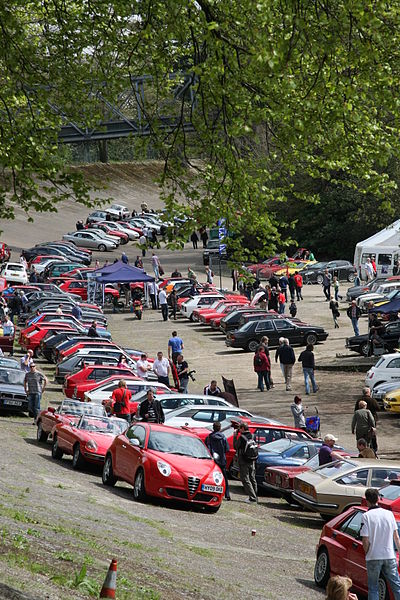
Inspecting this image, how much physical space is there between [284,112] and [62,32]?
4842 mm

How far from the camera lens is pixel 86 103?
18203 millimetres

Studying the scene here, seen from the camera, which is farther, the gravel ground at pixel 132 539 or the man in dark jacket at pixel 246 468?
the man in dark jacket at pixel 246 468

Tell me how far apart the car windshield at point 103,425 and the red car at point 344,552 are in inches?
352

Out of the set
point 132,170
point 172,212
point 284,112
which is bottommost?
point 172,212

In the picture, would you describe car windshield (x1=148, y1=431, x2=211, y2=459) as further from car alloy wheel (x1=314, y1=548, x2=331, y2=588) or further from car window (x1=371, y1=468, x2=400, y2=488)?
car alloy wheel (x1=314, y1=548, x2=331, y2=588)

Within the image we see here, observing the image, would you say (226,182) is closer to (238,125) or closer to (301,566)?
(238,125)

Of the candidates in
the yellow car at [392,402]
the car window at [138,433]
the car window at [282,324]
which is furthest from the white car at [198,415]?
the car window at [282,324]

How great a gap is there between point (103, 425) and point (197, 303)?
30495 millimetres

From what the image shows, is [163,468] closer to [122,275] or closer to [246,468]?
[246,468]

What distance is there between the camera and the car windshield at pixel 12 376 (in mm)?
28922

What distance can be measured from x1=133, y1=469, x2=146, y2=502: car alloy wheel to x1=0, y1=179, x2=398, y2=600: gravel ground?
25 centimetres

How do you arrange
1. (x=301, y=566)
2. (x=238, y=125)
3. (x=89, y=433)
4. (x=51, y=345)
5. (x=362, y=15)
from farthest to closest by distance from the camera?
(x=51, y=345) < (x=89, y=433) < (x=301, y=566) < (x=238, y=125) < (x=362, y=15)

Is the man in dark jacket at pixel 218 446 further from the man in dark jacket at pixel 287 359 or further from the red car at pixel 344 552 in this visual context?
the man in dark jacket at pixel 287 359

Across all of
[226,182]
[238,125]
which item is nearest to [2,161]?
[226,182]
